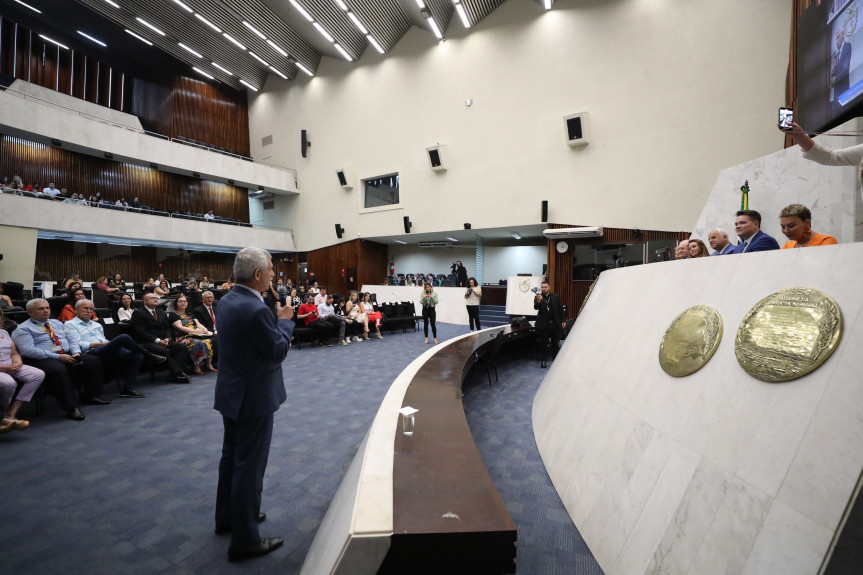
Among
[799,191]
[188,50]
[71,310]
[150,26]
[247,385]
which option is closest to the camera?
[247,385]

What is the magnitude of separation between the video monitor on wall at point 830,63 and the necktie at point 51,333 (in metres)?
7.58

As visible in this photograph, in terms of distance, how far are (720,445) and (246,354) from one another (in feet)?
6.57

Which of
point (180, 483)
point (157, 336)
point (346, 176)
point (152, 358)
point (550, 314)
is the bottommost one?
point (180, 483)

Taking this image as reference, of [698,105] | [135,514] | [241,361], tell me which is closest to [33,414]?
[135,514]

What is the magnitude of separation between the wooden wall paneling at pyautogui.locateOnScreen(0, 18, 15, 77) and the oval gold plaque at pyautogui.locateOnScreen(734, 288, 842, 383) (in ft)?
74.6

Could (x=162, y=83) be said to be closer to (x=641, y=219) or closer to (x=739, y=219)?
(x=641, y=219)

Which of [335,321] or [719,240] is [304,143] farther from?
[719,240]

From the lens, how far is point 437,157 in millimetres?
14039

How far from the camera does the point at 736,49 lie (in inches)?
380

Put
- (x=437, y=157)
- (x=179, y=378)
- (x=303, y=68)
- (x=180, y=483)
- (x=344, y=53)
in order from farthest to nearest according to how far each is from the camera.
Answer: (x=303, y=68), (x=344, y=53), (x=437, y=157), (x=179, y=378), (x=180, y=483)

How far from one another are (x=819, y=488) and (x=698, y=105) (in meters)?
11.8

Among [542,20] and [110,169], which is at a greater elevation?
[542,20]

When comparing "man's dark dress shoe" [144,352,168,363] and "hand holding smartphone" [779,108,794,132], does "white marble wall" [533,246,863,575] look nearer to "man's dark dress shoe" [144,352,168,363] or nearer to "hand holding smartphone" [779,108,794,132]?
A: "hand holding smartphone" [779,108,794,132]

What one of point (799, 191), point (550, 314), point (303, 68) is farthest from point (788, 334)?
point (303, 68)
